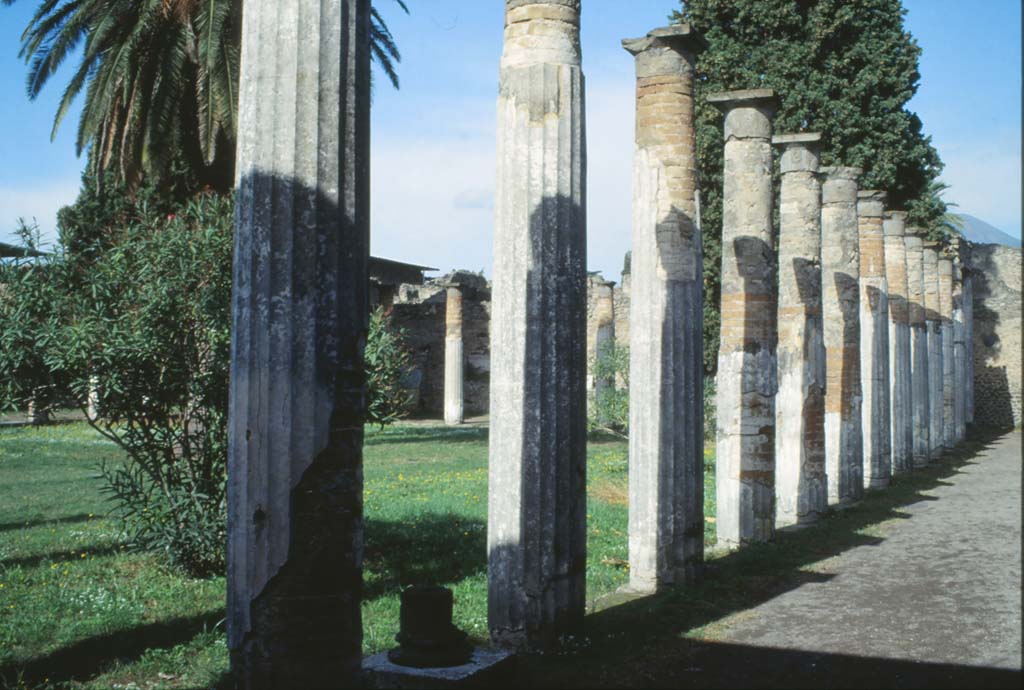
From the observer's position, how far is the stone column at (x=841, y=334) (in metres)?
13.4

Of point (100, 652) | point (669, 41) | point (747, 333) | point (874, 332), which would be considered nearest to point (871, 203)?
point (874, 332)

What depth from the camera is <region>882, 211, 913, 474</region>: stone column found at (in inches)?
695

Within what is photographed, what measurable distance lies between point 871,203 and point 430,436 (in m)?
10.2

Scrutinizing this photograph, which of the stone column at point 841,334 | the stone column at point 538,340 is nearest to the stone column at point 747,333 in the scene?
the stone column at point 841,334

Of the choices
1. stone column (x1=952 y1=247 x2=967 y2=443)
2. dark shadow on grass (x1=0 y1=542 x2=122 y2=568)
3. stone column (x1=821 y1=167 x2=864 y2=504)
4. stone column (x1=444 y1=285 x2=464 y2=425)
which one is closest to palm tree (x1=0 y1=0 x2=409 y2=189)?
dark shadow on grass (x1=0 y1=542 x2=122 y2=568)

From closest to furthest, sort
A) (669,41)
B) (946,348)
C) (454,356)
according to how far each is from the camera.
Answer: (669,41) < (946,348) < (454,356)

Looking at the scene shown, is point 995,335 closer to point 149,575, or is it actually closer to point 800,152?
point 800,152

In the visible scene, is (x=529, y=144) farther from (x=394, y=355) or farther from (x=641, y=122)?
(x=394, y=355)

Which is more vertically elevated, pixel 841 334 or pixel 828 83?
pixel 828 83

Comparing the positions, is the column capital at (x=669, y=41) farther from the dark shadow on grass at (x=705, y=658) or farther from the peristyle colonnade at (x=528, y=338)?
the dark shadow on grass at (x=705, y=658)

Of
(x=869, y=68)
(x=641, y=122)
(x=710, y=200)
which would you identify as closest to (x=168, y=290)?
(x=641, y=122)

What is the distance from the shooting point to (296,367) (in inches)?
128

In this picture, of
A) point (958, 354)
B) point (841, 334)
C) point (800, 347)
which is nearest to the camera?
point (800, 347)

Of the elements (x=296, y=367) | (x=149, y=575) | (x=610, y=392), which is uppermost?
(x=296, y=367)
